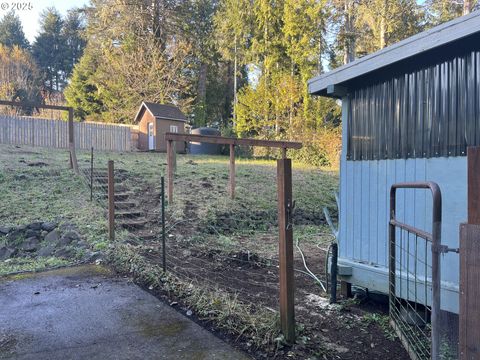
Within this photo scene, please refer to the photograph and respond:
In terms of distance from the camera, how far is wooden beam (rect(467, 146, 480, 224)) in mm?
1733

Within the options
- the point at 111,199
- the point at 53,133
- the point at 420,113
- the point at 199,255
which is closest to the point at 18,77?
the point at 53,133

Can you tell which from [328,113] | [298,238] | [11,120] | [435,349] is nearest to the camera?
[435,349]

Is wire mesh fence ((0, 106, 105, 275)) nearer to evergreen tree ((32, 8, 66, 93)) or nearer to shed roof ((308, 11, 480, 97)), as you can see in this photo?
shed roof ((308, 11, 480, 97))

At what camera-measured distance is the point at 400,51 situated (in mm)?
3535

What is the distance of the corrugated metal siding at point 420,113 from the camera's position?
321 centimetres

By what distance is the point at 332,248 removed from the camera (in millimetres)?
4129

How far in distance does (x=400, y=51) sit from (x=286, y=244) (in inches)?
76.8

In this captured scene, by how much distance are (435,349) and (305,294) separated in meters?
2.29

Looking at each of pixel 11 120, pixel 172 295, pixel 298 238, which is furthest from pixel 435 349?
pixel 11 120

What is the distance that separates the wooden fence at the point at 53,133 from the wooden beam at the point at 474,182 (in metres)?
16.4

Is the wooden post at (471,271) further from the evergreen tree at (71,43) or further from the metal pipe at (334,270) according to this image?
Answer: the evergreen tree at (71,43)

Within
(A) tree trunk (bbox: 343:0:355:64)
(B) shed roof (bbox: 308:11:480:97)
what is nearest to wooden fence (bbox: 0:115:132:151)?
(A) tree trunk (bbox: 343:0:355:64)

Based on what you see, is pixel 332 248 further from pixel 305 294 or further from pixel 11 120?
pixel 11 120

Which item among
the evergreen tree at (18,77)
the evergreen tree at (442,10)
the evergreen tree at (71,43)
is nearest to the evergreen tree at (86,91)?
the evergreen tree at (18,77)
